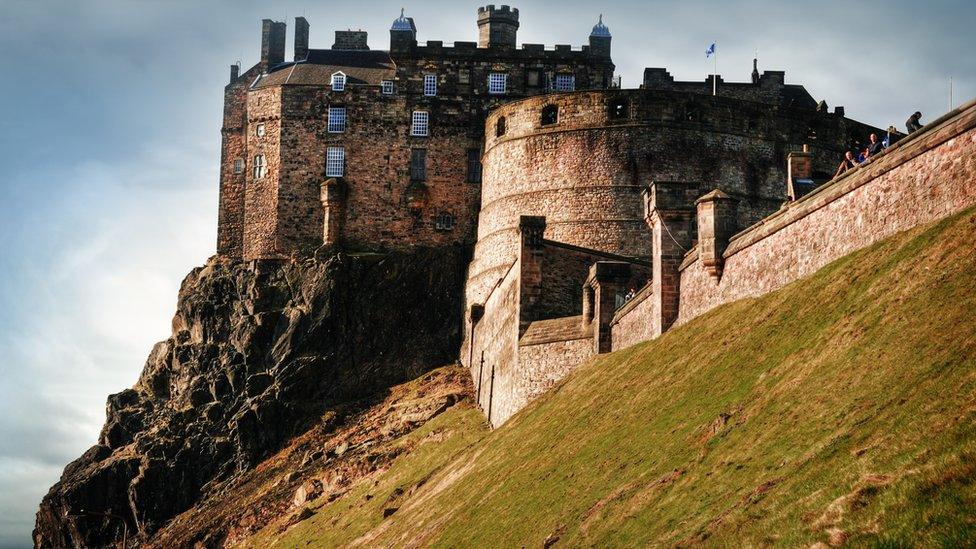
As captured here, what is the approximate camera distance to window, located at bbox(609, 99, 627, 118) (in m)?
64.4

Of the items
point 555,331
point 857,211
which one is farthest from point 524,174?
point 857,211

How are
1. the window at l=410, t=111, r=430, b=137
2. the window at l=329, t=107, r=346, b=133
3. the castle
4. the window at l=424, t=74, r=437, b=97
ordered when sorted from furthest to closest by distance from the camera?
the window at l=329, t=107, r=346, b=133 → the window at l=424, t=74, r=437, b=97 → the window at l=410, t=111, r=430, b=137 → the castle

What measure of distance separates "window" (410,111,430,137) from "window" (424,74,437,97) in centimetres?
116

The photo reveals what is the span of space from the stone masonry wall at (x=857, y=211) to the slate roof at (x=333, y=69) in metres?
43.1

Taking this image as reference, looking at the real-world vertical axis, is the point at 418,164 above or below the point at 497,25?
below

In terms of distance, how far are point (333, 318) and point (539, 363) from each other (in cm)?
2431

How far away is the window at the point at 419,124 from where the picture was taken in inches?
2931

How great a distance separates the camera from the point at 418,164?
74.0m

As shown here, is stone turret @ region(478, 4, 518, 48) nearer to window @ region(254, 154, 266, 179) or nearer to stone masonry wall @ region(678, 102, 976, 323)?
window @ region(254, 154, 266, 179)

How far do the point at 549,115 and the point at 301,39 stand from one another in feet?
74.5

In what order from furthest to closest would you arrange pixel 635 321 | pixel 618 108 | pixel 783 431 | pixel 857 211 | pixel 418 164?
pixel 418 164, pixel 618 108, pixel 635 321, pixel 857 211, pixel 783 431

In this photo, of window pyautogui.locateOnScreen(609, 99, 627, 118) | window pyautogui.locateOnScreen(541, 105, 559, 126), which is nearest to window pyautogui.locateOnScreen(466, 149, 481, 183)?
window pyautogui.locateOnScreen(541, 105, 559, 126)

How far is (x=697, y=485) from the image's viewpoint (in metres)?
22.9

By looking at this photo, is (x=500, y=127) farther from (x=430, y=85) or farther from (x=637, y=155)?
(x=637, y=155)
